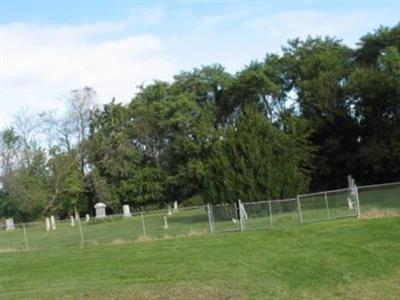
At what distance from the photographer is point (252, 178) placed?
1403 inches

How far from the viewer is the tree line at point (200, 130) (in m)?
64.8

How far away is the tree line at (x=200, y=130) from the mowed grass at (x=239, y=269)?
112ft

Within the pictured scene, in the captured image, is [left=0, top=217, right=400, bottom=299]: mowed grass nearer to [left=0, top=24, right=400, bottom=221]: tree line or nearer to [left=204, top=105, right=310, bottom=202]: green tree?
[left=204, top=105, right=310, bottom=202]: green tree

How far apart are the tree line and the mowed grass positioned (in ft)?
112

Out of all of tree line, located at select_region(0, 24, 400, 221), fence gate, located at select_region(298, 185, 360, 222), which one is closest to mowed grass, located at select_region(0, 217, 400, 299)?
fence gate, located at select_region(298, 185, 360, 222)

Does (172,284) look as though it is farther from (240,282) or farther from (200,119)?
(200,119)

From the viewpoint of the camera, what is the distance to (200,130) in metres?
78.5

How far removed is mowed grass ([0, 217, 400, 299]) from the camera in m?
11.8

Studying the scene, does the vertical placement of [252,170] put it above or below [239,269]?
above

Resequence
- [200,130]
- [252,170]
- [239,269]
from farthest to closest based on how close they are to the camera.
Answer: [200,130] → [252,170] → [239,269]

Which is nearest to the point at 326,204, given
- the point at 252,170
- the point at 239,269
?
the point at 239,269

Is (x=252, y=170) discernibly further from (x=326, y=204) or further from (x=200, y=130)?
(x=200, y=130)

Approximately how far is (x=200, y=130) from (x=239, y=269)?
64.8m

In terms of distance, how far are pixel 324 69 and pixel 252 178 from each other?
39864 millimetres
